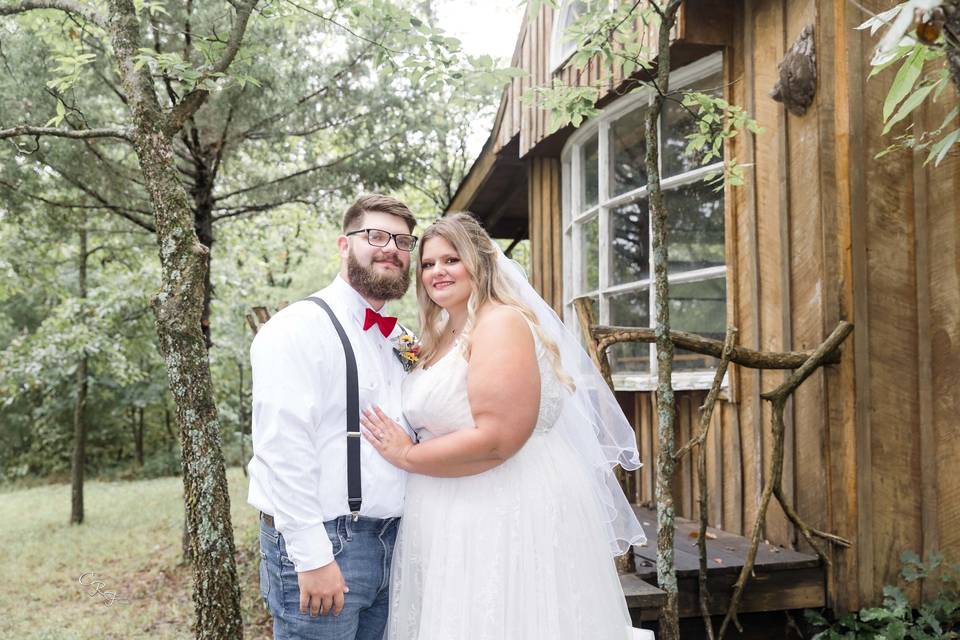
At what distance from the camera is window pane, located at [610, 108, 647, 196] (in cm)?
521

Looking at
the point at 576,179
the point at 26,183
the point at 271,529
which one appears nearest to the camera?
the point at 271,529

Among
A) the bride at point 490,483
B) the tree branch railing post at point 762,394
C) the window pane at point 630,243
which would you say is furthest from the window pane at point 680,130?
the bride at point 490,483

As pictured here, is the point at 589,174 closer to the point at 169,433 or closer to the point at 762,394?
the point at 762,394

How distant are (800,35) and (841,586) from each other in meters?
2.64

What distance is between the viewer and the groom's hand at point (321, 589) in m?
2.30

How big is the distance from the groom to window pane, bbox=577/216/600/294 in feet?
10.8

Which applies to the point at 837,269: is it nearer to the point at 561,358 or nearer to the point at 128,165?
the point at 561,358

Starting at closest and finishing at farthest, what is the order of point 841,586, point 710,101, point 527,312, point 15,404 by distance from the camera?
point 527,312 → point 710,101 → point 841,586 → point 15,404

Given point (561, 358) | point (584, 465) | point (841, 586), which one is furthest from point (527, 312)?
point (841, 586)

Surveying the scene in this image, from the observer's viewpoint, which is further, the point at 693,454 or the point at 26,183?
the point at 26,183

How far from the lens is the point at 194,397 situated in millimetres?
3500

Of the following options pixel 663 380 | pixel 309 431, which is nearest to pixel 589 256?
pixel 663 380

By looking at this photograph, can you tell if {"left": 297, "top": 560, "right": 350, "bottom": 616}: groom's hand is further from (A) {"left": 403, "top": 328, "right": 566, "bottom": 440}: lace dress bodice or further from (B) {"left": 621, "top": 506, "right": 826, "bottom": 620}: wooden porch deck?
(B) {"left": 621, "top": 506, "right": 826, "bottom": 620}: wooden porch deck

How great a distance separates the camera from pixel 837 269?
361 centimetres
